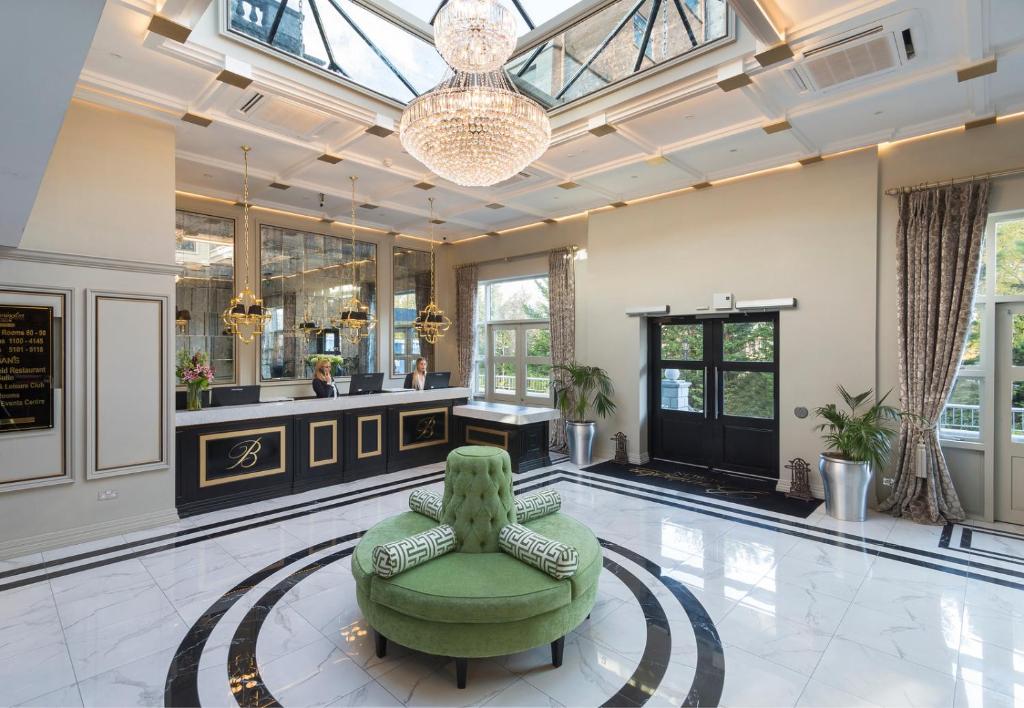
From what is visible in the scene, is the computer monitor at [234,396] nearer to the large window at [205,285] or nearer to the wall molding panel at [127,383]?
the wall molding panel at [127,383]

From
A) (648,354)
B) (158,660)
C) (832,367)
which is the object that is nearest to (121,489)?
(158,660)

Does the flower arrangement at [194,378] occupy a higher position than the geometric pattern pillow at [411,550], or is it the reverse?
the flower arrangement at [194,378]

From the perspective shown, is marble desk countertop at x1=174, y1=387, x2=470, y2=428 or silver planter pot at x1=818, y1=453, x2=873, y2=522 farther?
marble desk countertop at x1=174, y1=387, x2=470, y2=428

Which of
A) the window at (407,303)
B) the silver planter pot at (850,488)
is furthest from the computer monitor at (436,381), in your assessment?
the silver planter pot at (850,488)

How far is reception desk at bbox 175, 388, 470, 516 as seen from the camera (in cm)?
506

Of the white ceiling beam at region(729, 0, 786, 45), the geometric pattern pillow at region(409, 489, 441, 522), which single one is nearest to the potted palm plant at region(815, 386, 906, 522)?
the white ceiling beam at region(729, 0, 786, 45)

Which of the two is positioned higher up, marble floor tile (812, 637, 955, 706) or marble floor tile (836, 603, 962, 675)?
marble floor tile (836, 603, 962, 675)

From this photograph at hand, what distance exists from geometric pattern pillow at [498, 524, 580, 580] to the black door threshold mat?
358 centimetres

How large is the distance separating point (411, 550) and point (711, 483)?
186 inches

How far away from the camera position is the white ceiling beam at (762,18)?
3.18 m

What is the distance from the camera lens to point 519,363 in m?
9.17

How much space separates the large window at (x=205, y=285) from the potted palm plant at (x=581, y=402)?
5002 mm

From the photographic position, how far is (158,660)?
105 inches

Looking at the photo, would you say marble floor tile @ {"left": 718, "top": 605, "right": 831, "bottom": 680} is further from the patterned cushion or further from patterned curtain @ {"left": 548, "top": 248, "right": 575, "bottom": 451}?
patterned curtain @ {"left": 548, "top": 248, "right": 575, "bottom": 451}
